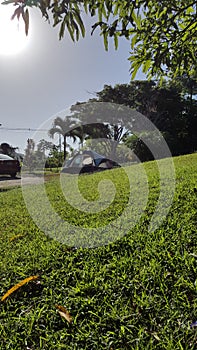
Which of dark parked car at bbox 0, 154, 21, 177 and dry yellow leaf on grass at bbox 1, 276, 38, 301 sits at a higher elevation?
dark parked car at bbox 0, 154, 21, 177

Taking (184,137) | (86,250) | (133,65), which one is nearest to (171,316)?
(86,250)

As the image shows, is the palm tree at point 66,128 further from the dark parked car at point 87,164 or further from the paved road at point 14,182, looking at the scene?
the paved road at point 14,182

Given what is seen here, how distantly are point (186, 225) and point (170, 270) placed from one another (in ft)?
2.24

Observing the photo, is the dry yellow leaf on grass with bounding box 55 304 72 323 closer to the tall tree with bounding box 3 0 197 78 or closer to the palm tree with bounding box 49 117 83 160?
the tall tree with bounding box 3 0 197 78

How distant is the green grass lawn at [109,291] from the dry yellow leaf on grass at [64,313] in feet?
0.06

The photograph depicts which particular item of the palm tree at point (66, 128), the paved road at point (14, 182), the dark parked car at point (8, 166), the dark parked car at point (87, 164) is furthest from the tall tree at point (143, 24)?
the palm tree at point (66, 128)

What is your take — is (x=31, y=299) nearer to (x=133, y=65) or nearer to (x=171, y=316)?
(x=171, y=316)

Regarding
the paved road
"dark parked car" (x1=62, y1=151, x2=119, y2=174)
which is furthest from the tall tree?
"dark parked car" (x1=62, y1=151, x2=119, y2=174)

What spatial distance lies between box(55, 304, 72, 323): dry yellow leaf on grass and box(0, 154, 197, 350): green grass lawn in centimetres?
2

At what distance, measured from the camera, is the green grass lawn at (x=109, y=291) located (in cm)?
145

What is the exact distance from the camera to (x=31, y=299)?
6.21 ft

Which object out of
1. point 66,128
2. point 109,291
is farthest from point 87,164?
point 66,128

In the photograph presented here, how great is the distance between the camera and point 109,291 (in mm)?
1799

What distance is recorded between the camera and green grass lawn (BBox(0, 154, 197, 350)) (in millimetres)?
1451
